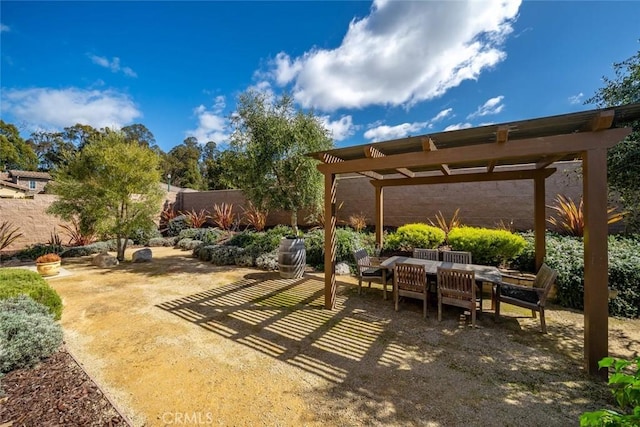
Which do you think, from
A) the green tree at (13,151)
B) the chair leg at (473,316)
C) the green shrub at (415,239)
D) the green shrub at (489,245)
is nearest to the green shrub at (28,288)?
the chair leg at (473,316)

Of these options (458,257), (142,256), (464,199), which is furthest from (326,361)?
(142,256)

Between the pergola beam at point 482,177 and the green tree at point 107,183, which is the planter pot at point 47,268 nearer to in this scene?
the green tree at point 107,183

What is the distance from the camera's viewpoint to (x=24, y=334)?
2854 mm

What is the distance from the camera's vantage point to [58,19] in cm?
601

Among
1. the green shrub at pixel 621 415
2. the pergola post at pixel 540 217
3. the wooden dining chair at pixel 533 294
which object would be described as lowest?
the wooden dining chair at pixel 533 294

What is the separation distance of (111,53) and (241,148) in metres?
5.15

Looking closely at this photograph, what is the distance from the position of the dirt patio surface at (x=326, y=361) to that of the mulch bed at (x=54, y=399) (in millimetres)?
133

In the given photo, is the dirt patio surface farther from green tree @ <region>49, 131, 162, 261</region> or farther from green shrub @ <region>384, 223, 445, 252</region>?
green tree @ <region>49, 131, 162, 261</region>

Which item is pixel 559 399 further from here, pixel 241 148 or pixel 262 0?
pixel 262 0

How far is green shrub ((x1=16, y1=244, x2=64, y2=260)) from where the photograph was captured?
8805mm

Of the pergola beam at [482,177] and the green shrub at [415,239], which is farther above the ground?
the pergola beam at [482,177]

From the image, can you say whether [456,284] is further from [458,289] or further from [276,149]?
[276,149]

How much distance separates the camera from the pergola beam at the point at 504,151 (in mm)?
2711

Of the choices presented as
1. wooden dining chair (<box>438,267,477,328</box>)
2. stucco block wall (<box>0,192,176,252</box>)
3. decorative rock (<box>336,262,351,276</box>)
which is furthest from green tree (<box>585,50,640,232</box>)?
stucco block wall (<box>0,192,176,252</box>)
